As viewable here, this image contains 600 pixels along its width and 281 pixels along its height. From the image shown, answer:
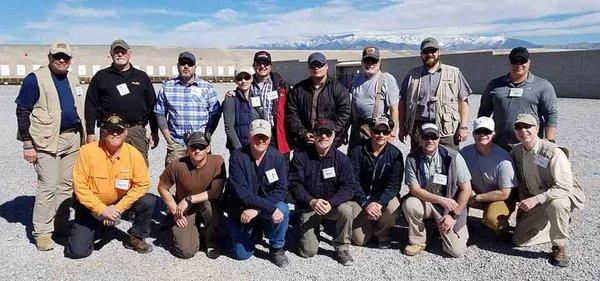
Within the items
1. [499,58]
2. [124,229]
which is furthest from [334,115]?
[499,58]

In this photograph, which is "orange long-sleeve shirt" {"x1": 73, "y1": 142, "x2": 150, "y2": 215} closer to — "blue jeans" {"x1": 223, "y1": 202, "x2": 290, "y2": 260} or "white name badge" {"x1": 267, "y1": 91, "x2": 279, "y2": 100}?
"blue jeans" {"x1": 223, "y1": 202, "x2": 290, "y2": 260}

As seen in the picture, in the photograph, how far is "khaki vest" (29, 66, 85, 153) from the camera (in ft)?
15.2

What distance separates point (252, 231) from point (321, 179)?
830mm

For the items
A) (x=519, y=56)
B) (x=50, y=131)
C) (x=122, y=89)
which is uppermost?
(x=519, y=56)

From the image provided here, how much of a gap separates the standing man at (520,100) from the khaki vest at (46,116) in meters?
4.53

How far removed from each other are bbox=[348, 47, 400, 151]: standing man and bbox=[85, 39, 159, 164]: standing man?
2.36 metres

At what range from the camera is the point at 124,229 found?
528 centimetres

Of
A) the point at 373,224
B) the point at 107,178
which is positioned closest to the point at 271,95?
the point at 373,224

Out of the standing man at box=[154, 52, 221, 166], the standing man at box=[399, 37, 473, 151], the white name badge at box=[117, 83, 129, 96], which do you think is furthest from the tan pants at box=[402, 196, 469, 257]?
the white name badge at box=[117, 83, 129, 96]

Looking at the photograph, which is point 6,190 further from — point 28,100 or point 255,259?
point 255,259

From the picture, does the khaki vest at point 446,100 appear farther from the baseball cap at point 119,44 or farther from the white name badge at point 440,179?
the baseball cap at point 119,44

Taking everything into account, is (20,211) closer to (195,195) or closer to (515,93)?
(195,195)

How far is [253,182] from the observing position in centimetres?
452

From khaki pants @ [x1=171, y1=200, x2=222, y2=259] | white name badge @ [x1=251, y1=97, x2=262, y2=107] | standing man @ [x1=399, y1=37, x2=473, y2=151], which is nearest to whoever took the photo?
khaki pants @ [x1=171, y1=200, x2=222, y2=259]
